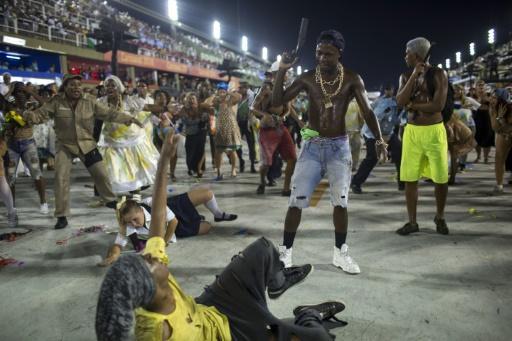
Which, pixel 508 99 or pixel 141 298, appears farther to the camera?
pixel 508 99

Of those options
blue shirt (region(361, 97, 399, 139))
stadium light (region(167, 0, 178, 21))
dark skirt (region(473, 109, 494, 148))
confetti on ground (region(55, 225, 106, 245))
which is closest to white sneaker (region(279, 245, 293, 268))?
confetti on ground (region(55, 225, 106, 245))

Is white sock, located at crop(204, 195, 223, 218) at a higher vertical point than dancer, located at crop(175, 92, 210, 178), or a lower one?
lower

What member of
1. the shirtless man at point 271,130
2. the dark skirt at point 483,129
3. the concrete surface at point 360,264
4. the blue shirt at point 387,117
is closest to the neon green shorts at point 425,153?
the concrete surface at point 360,264

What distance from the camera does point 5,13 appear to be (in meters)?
17.4

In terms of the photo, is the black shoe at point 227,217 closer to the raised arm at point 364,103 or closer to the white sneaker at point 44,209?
the raised arm at point 364,103

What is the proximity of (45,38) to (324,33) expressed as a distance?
2107 cm

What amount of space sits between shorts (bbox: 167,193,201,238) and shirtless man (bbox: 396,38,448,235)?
2373mm

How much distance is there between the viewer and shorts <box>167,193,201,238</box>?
4.37 metres

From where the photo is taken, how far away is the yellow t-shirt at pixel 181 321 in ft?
4.97

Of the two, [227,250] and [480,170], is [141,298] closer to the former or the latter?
[227,250]

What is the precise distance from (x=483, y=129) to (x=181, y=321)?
855 centimetres

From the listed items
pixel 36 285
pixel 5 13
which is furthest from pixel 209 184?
pixel 5 13

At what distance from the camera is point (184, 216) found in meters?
4.39

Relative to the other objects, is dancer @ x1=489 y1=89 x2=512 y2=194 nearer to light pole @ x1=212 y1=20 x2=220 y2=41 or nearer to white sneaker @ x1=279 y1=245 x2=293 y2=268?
white sneaker @ x1=279 y1=245 x2=293 y2=268
